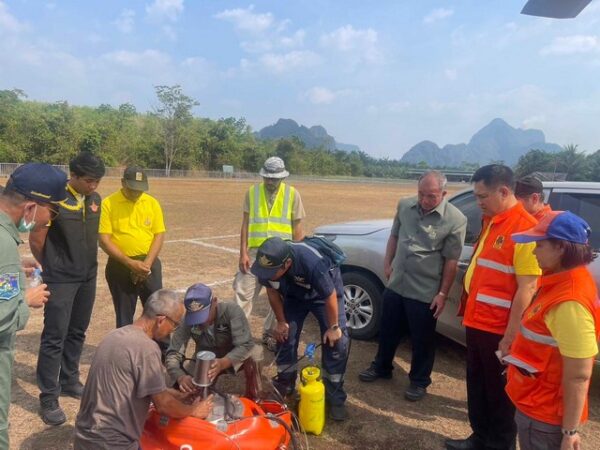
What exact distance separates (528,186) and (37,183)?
10.7ft

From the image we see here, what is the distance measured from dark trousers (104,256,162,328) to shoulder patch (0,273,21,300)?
6.35ft

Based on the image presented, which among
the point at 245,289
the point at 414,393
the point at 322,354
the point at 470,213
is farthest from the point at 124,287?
the point at 470,213

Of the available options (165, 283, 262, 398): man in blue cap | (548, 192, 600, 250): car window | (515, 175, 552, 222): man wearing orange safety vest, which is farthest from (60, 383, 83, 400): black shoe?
(548, 192, 600, 250): car window

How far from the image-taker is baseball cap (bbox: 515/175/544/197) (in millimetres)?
3463

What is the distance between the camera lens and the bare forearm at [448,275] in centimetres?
354

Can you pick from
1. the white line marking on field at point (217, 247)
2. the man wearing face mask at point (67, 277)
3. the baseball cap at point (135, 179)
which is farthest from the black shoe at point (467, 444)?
the white line marking on field at point (217, 247)

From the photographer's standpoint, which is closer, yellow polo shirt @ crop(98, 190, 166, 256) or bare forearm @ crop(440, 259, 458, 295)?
bare forearm @ crop(440, 259, 458, 295)

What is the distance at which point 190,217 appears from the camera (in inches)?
579

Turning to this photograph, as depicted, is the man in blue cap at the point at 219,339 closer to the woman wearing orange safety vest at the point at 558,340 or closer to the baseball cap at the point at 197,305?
the baseball cap at the point at 197,305

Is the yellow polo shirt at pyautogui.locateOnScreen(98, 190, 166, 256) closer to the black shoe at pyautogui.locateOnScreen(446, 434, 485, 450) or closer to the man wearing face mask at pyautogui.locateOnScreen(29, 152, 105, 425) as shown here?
the man wearing face mask at pyautogui.locateOnScreen(29, 152, 105, 425)

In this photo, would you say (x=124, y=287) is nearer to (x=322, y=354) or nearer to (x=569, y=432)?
(x=322, y=354)

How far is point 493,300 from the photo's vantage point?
2740 millimetres

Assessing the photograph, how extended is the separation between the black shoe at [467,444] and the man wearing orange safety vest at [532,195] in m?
1.67

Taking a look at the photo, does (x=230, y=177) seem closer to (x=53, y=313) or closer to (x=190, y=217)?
(x=190, y=217)
